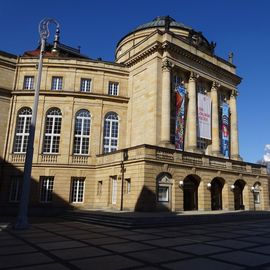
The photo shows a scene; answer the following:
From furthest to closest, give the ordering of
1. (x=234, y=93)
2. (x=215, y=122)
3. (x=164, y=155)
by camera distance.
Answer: (x=234, y=93) → (x=215, y=122) → (x=164, y=155)

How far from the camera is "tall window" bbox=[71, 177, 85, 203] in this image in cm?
3284

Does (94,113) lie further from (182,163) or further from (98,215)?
(98,215)

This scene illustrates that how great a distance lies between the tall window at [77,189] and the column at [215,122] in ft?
53.3

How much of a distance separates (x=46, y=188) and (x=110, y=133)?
9.51 metres

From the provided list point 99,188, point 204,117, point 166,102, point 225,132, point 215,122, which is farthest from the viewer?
point 225,132

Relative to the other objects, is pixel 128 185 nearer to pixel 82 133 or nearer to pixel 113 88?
pixel 82 133

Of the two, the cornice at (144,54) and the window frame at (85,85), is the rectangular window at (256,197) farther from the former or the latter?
the window frame at (85,85)

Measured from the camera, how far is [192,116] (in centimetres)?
3472

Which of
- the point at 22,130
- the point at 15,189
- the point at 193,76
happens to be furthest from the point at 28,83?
the point at 193,76

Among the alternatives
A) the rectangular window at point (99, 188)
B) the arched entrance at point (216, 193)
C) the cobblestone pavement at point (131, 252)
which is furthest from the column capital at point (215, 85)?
the cobblestone pavement at point (131, 252)

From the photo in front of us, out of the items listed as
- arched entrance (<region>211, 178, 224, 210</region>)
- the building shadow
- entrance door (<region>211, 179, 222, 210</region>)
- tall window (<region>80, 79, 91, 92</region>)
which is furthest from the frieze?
tall window (<region>80, 79, 91, 92</region>)

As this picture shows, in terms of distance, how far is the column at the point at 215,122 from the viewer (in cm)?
3694

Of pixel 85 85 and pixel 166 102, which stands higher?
pixel 85 85

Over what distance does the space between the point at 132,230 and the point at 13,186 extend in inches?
765
